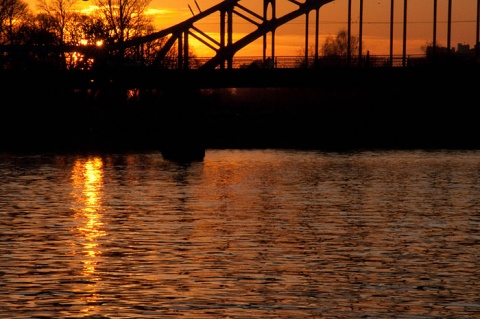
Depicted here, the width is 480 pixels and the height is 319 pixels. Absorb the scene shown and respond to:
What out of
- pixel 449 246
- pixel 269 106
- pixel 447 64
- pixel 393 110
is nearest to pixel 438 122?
pixel 393 110

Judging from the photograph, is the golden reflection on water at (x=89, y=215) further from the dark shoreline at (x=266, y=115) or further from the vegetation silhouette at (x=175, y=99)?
the dark shoreline at (x=266, y=115)

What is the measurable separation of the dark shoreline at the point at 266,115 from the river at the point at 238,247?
22.3 m

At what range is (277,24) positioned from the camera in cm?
11800

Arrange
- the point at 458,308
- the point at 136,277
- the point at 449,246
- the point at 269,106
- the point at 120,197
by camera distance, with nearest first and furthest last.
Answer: the point at 458,308
the point at 136,277
the point at 449,246
the point at 120,197
the point at 269,106

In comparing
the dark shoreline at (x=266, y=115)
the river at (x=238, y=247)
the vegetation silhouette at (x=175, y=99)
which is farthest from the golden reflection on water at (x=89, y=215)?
the dark shoreline at (x=266, y=115)

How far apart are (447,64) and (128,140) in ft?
118

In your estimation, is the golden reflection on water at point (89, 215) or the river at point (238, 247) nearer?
the river at point (238, 247)

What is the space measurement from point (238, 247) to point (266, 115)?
→ 11972 centimetres

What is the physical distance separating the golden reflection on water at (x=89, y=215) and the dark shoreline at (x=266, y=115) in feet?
56.2

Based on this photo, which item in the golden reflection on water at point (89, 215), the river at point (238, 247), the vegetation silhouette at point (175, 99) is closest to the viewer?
the river at point (238, 247)

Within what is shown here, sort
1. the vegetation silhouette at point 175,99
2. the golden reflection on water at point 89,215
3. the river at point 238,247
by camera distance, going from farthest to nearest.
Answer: the vegetation silhouette at point 175,99
the golden reflection on water at point 89,215
the river at point 238,247

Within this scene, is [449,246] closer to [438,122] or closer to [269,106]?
[438,122]

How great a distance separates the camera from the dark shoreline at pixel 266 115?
9750 cm

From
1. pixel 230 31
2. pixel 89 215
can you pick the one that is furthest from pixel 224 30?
pixel 89 215
